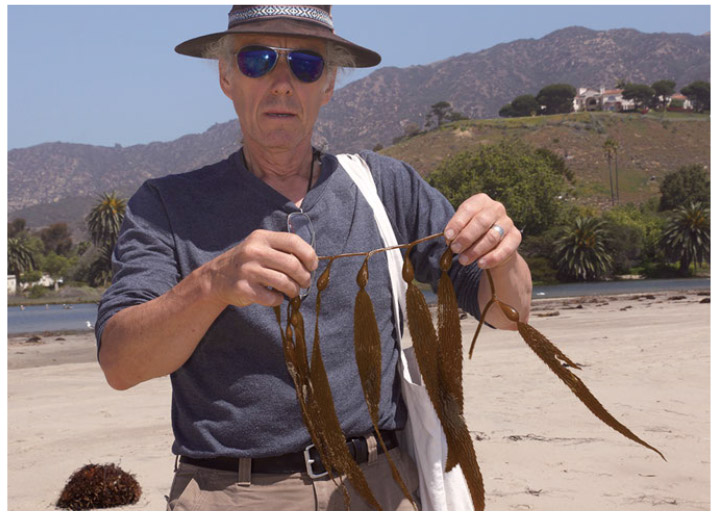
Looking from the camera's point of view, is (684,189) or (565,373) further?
(684,189)

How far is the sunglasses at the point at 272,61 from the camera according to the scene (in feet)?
8.04

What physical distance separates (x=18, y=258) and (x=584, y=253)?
244 feet

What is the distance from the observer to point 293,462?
2373 mm

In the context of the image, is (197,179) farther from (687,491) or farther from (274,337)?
(687,491)

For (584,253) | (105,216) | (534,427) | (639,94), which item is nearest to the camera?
(534,427)

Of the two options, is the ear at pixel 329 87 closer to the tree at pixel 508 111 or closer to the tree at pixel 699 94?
the tree at pixel 699 94

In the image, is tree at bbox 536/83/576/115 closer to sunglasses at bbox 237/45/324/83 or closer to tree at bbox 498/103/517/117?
tree at bbox 498/103/517/117

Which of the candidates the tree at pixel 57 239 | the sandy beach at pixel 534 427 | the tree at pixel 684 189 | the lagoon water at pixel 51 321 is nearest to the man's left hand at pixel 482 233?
the sandy beach at pixel 534 427

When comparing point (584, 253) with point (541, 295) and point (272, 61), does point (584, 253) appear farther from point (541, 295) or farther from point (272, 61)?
point (272, 61)

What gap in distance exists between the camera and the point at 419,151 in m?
140

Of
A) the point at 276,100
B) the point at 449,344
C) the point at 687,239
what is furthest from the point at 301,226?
the point at 687,239

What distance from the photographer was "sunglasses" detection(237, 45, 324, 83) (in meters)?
2.45

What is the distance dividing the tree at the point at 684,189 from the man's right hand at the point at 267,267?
94.7 meters

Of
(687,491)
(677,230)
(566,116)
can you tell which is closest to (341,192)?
(687,491)
